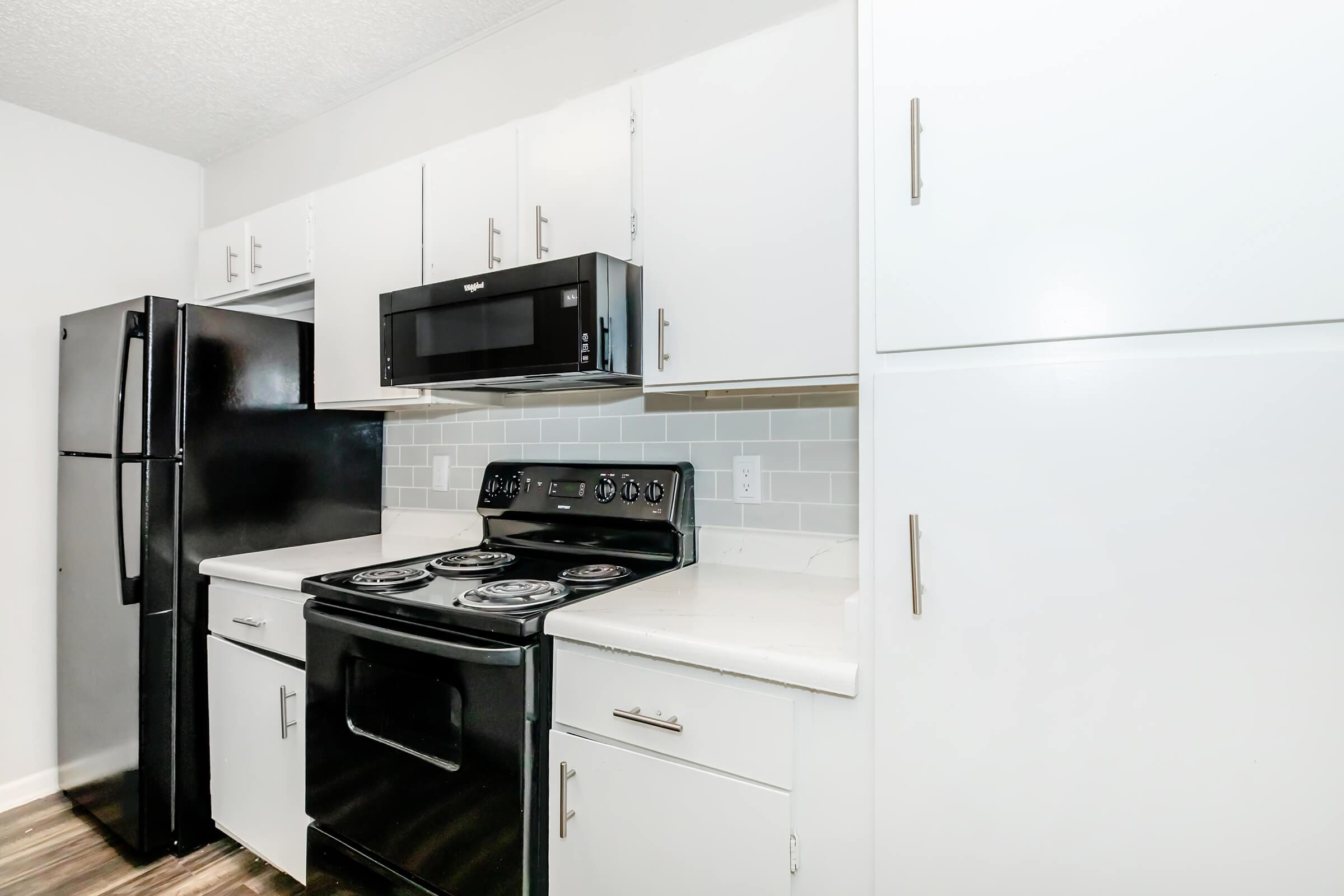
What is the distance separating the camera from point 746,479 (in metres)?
1.81

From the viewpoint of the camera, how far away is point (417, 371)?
1.83 m

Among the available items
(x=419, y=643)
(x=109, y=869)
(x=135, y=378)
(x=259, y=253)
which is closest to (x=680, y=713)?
(x=419, y=643)

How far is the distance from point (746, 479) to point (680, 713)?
76 centimetres

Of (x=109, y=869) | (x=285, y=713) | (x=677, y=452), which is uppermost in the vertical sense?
(x=677, y=452)

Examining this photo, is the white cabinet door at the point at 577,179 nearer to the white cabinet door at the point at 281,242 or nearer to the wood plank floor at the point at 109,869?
the white cabinet door at the point at 281,242

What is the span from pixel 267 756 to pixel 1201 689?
2.09 metres

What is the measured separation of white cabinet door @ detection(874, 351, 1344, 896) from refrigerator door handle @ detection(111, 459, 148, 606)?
2.12m

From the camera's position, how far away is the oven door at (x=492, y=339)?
59.3 inches

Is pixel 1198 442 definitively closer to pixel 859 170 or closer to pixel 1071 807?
pixel 1071 807

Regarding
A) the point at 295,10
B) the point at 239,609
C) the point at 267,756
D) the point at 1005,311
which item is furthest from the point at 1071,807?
the point at 295,10

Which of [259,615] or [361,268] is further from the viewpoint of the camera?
[361,268]

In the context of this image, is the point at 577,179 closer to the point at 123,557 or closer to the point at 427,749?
the point at 427,749

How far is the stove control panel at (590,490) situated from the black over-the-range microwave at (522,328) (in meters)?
0.26

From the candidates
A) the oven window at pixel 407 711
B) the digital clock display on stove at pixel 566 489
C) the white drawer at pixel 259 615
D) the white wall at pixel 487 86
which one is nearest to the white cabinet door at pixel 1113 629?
the oven window at pixel 407 711
